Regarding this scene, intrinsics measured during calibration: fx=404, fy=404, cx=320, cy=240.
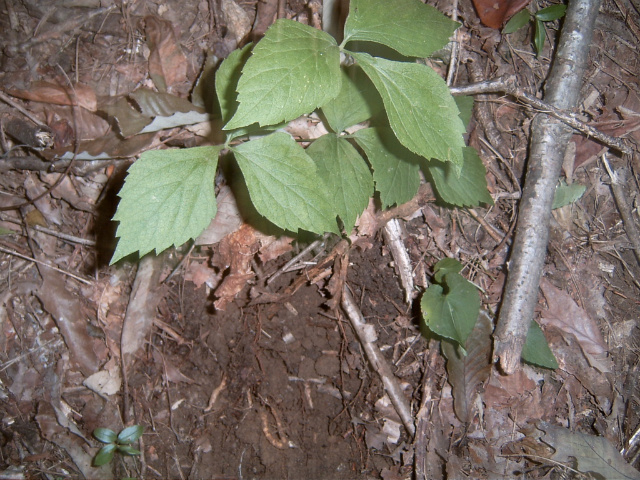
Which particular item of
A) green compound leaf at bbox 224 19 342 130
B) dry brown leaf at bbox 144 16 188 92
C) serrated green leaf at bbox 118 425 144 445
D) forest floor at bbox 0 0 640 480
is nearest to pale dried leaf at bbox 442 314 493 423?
forest floor at bbox 0 0 640 480

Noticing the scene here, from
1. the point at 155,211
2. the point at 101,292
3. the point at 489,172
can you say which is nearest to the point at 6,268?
the point at 101,292

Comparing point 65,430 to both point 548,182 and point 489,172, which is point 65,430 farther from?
point 548,182

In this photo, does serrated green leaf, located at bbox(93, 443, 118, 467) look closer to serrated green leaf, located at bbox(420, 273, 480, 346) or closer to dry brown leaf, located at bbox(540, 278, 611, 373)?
serrated green leaf, located at bbox(420, 273, 480, 346)

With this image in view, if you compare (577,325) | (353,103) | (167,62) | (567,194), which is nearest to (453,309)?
(577,325)

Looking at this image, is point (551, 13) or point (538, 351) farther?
point (551, 13)

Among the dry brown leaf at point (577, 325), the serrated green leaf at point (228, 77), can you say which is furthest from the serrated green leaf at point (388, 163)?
the dry brown leaf at point (577, 325)

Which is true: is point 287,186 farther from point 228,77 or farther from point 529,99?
point 529,99
